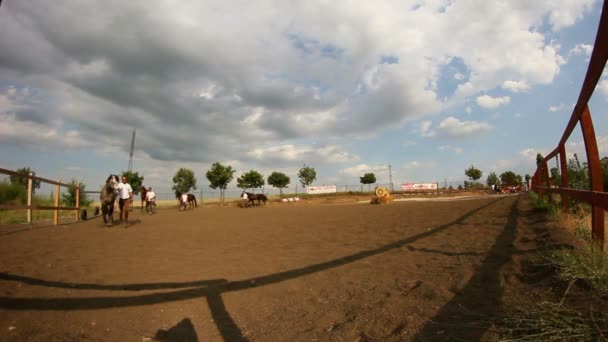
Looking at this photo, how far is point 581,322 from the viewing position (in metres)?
1.93

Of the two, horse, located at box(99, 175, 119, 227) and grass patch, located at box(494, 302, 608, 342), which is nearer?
grass patch, located at box(494, 302, 608, 342)

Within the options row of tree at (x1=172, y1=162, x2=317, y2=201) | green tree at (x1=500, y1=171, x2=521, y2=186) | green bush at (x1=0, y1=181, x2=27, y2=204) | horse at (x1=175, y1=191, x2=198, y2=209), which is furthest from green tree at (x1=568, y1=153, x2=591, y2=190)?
green tree at (x1=500, y1=171, x2=521, y2=186)

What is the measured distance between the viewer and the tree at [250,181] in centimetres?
6206

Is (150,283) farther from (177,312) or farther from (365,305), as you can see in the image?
(365,305)

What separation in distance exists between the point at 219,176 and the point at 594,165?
169 feet

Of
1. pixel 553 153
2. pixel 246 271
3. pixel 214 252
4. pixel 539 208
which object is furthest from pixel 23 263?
pixel 539 208

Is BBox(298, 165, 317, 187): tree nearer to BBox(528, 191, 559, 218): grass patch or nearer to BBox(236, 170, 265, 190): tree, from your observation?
BBox(236, 170, 265, 190): tree

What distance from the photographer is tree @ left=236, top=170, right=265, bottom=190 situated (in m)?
62.1

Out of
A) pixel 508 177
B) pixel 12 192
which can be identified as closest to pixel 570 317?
pixel 12 192

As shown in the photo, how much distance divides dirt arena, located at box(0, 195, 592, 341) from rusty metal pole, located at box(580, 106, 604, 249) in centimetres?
72

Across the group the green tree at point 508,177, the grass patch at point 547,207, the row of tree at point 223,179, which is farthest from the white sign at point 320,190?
the grass patch at point 547,207

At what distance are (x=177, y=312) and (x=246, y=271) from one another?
154 centimetres

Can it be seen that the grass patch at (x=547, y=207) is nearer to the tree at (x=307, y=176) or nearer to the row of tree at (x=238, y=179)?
the row of tree at (x=238, y=179)

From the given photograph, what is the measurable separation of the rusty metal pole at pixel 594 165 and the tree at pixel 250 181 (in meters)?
60.0
